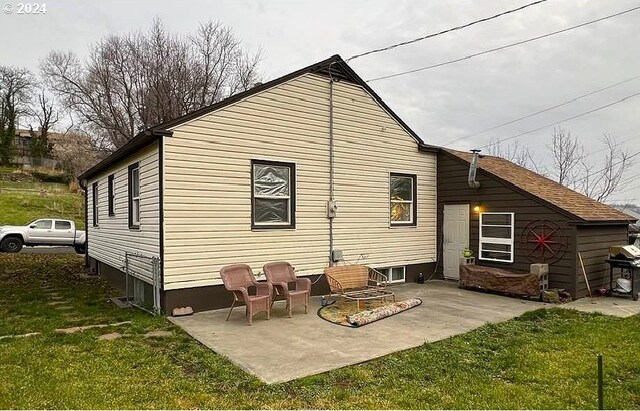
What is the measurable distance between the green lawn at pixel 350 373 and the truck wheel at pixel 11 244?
1392 centimetres

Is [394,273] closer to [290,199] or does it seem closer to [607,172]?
[290,199]

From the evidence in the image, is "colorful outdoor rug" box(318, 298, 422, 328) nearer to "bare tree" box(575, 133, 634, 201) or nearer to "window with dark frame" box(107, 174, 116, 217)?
"window with dark frame" box(107, 174, 116, 217)

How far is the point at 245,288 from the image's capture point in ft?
23.3

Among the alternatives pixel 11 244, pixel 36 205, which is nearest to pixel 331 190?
pixel 11 244

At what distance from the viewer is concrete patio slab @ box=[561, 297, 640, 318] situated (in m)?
7.38

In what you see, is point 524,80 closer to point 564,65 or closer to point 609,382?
point 564,65

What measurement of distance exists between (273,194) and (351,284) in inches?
93.0

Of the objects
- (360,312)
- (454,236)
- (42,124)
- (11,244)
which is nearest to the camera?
(360,312)

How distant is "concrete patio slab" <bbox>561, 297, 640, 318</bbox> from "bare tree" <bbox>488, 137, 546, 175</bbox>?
54.9 feet

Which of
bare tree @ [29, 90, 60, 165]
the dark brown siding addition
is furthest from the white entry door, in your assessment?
bare tree @ [29, 90, 60, 165]

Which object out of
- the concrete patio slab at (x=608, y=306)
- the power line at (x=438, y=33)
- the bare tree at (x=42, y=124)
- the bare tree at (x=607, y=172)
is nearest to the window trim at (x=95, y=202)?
the power line at (x=438, y=33)

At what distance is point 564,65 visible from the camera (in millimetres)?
14273

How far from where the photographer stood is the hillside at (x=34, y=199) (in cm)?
2455

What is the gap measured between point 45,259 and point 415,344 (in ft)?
50.5
